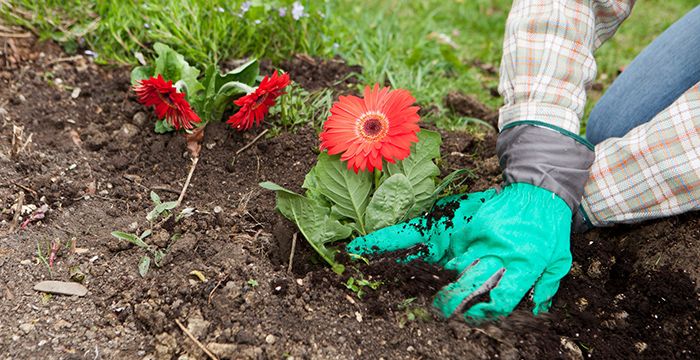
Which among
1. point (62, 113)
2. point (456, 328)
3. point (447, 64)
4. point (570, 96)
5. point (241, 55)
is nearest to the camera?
point (456, 328)

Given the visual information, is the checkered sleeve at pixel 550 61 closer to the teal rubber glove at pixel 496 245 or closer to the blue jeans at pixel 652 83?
the teal rubber glove at pixel 496 245

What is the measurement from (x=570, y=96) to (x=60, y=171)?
1.57 metres

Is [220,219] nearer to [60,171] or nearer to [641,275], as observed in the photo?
[60,171]

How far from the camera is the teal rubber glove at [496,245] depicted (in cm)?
165

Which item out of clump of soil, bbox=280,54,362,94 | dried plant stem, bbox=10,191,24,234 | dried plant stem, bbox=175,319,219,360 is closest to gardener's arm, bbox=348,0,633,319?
dried plant stem, bbox=175,319,219,360

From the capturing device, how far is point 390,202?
182cm

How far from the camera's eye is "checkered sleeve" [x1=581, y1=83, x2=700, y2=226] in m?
1.83

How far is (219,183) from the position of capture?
213cm

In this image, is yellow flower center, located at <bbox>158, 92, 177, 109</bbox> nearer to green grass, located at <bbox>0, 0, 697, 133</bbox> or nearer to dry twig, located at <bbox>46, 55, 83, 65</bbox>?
green grass, located at <bbox>0, 0, 697, 133</bbox>

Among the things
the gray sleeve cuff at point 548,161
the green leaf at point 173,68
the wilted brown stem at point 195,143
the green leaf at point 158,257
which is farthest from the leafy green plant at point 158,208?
the gray sleeve cuff at point 548,161

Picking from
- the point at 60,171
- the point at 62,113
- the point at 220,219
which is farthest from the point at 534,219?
the point at 62,113

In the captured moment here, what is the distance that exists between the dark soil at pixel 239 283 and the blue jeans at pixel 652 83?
0.62 m

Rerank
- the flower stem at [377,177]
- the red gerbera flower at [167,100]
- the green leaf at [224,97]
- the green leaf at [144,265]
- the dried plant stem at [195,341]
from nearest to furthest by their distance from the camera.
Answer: the dried plant stem at [195,341]
the green leaf at [144,265]
the flower stem at [377,177]
the red gerbera flower at [167,100]
the green leaf at [224,97]

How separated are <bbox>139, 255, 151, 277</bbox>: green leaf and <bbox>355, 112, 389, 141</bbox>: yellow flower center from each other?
2.18ft
